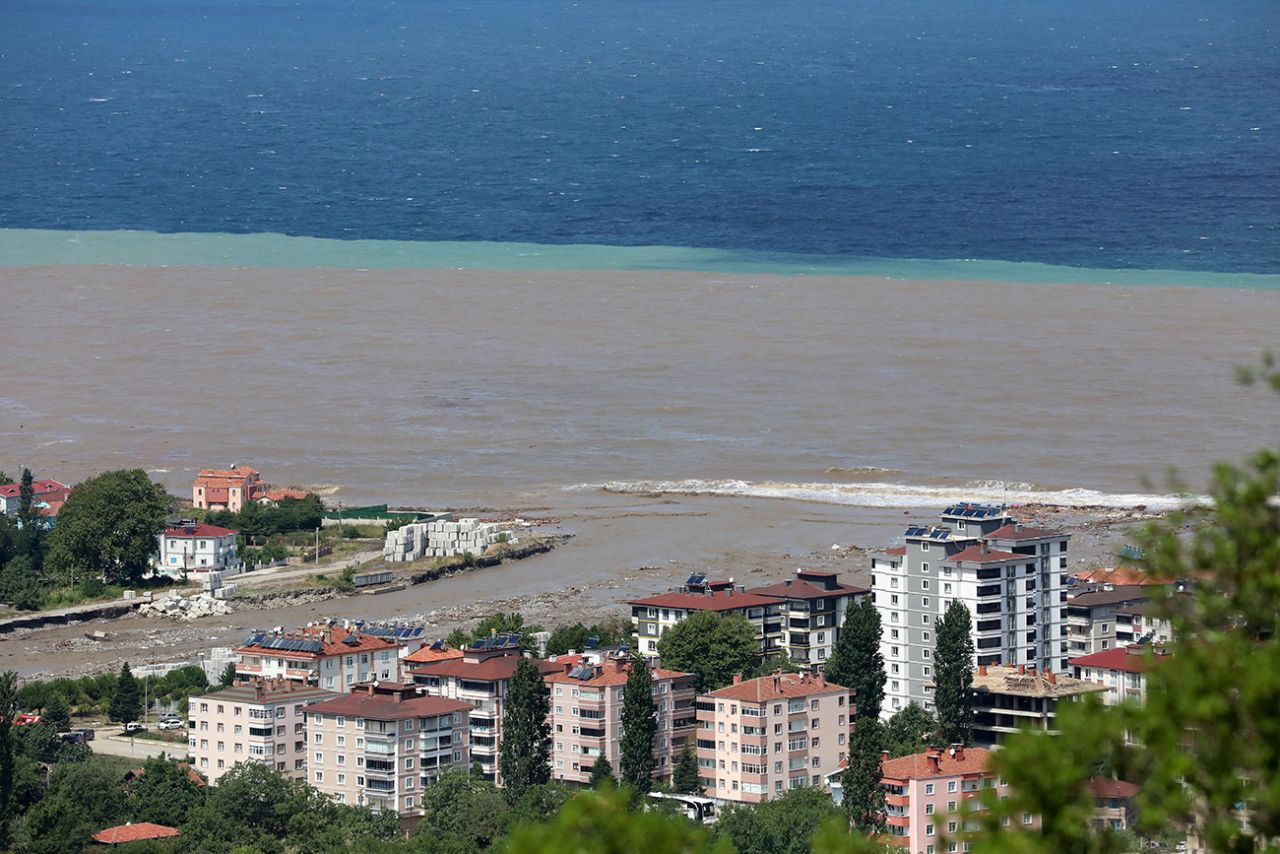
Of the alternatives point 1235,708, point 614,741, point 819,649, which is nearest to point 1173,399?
point 819,649

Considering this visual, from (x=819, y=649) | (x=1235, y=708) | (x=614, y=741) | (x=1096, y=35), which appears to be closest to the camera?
(x=1235, y=708)

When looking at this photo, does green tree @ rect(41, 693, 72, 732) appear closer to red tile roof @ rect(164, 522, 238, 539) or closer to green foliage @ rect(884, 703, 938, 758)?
green foliage @ rect(884, 703, 938, 758)

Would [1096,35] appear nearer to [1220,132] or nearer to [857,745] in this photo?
[1220,132]

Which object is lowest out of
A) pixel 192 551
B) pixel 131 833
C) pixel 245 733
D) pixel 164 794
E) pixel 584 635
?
pixel 131 833

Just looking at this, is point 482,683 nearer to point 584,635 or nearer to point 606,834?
point 584,635

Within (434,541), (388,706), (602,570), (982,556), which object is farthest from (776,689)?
(434,541)

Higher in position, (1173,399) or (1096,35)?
(1096,35)
